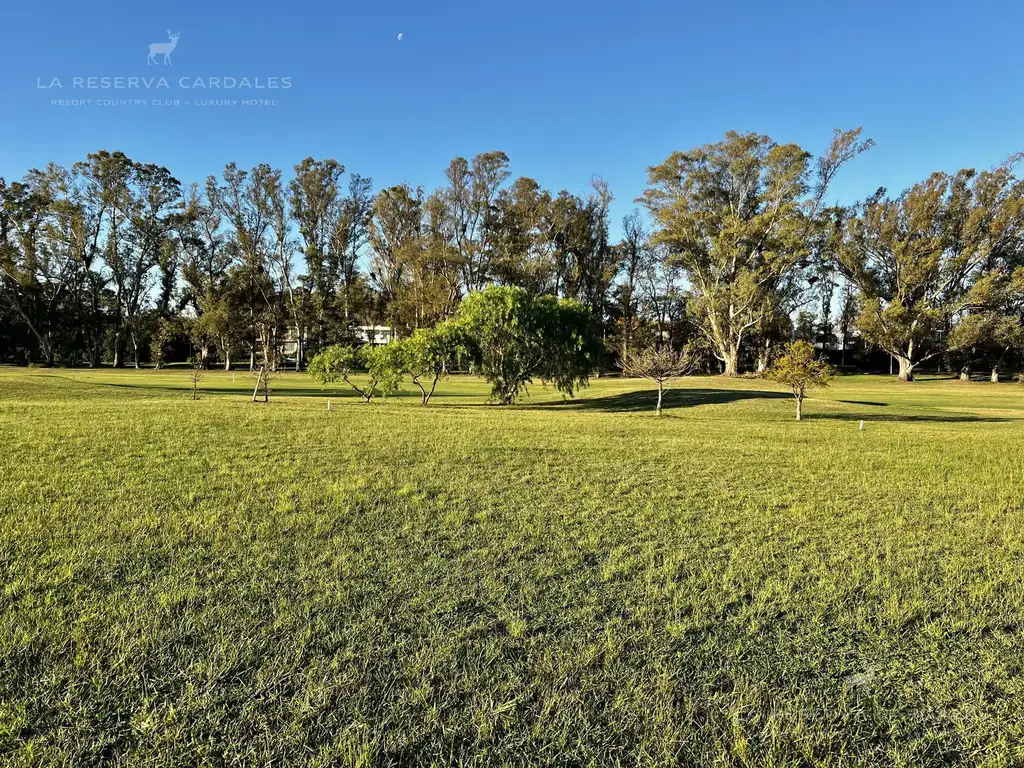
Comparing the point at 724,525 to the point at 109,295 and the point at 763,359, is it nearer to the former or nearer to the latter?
the point at 763,359

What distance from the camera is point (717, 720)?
3002 millimetres

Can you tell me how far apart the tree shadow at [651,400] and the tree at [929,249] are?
28317mm

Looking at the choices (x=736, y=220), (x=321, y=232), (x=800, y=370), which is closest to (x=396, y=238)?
(x=321, y=232)

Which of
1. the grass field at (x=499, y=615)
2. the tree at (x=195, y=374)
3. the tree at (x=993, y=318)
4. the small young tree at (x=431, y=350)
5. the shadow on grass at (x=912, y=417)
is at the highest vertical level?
the tree at (x=993, y=318)

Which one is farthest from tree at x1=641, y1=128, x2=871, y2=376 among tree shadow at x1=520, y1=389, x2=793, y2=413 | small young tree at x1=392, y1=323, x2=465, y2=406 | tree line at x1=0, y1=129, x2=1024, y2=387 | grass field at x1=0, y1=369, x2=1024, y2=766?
grass field at x1=0, y1=369, x2=1024, y2=766

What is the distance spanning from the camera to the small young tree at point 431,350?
25109mm

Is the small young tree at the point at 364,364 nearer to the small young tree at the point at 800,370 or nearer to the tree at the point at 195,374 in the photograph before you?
the tree at the point at 195,374

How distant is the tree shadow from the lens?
84.1ft

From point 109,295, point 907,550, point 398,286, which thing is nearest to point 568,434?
point 907,550

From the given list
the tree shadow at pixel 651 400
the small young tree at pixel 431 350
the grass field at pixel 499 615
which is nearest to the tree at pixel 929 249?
the tree shadow at pixel 651 400

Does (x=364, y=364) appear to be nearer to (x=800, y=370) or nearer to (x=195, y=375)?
(x=195, y=375)

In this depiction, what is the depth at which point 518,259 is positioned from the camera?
5119cm

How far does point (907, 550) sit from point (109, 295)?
69137 mm

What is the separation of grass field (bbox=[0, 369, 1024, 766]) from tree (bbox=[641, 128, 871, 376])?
136 feet
